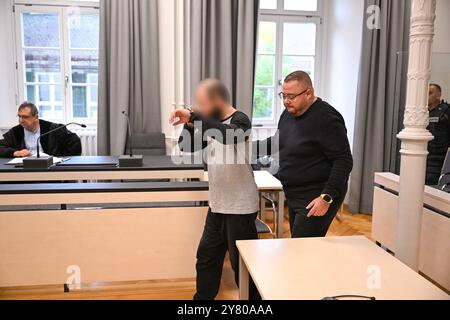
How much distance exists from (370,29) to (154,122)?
8.67 ft

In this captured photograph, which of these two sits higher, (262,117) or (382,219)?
(262,117)

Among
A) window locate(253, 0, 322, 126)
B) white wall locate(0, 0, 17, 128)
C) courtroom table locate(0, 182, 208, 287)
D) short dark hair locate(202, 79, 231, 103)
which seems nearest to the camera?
short dark hair locate(202, 79, 231, 103)

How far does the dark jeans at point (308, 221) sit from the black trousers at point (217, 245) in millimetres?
262

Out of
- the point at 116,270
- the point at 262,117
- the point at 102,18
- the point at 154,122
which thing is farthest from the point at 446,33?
the point at 116,270

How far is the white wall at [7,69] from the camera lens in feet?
16.4

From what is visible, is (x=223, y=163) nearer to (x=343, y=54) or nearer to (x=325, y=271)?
(x=325, y=271)

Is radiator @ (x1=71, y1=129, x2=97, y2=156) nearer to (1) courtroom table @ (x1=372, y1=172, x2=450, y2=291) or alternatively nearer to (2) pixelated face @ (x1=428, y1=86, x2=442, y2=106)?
(1) courtroom table @ (x1=372, y1=172, x2=450, y2=291)

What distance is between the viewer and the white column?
1.88 meters

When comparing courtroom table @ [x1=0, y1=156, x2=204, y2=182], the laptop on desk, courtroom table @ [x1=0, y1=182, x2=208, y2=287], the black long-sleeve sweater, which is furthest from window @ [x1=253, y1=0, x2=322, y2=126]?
the black long-sleeve sweater

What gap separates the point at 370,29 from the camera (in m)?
4.73

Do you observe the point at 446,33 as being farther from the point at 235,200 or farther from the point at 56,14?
the point at 56,14

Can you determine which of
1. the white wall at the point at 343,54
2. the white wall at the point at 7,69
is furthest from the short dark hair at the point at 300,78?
the white wall at the point at 7,69

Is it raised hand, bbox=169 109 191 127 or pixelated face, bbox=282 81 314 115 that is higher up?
pixelated face, bbox=282 81 314 115

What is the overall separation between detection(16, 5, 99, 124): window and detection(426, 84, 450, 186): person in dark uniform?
3.78 meters
